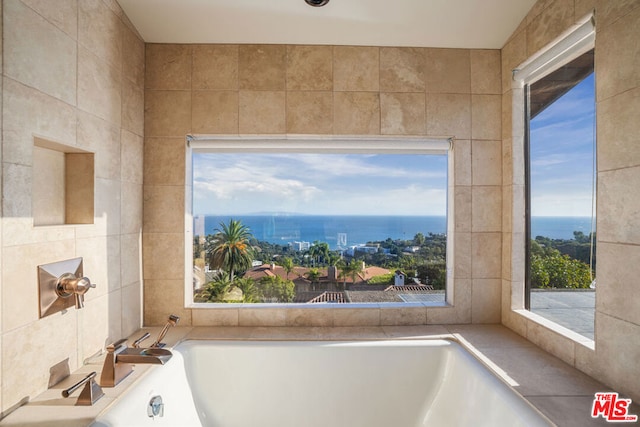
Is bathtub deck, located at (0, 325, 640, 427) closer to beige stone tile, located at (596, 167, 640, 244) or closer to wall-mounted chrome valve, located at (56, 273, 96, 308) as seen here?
wall-mounted chrome valve, located at (56, 273, 96, 308)

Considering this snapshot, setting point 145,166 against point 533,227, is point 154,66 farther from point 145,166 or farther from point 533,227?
point 533,227

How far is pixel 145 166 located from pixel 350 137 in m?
1.31

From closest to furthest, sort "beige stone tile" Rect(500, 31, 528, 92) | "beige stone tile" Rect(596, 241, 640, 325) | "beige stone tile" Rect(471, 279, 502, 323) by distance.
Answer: "beige stone tile" Rect(596, 241, 640, 325) → "beige stone tile" Rect(500, 31, 528, 92) → "beige stone tile" Rect(471, 279, 502, 323)

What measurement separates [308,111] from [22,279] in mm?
1621

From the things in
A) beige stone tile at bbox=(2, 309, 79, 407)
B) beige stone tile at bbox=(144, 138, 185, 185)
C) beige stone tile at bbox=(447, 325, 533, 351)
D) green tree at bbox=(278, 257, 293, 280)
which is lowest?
beige stone tile at bbox=(447, 325, 533, 351)

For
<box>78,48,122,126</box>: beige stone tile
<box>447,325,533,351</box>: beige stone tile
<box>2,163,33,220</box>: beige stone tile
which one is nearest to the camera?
<box>2,163,33,220</box>: beige stone tile

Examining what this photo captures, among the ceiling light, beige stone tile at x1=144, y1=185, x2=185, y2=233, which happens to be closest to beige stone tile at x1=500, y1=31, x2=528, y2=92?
the ceiling light

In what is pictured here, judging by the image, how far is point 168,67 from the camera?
6.99ft

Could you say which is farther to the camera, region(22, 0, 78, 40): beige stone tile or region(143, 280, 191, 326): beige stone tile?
region(143, 280, 191, 326): beige stone tile

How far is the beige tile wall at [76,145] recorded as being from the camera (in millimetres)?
1218

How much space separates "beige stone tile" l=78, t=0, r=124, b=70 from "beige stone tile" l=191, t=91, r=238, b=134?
45 centimetres

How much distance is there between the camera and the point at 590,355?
1529 millimetres

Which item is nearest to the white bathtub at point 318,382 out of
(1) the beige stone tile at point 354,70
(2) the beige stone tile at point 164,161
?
(2) the beige stone tile at point 164,161

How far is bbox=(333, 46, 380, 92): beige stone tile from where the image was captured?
7.02ft
